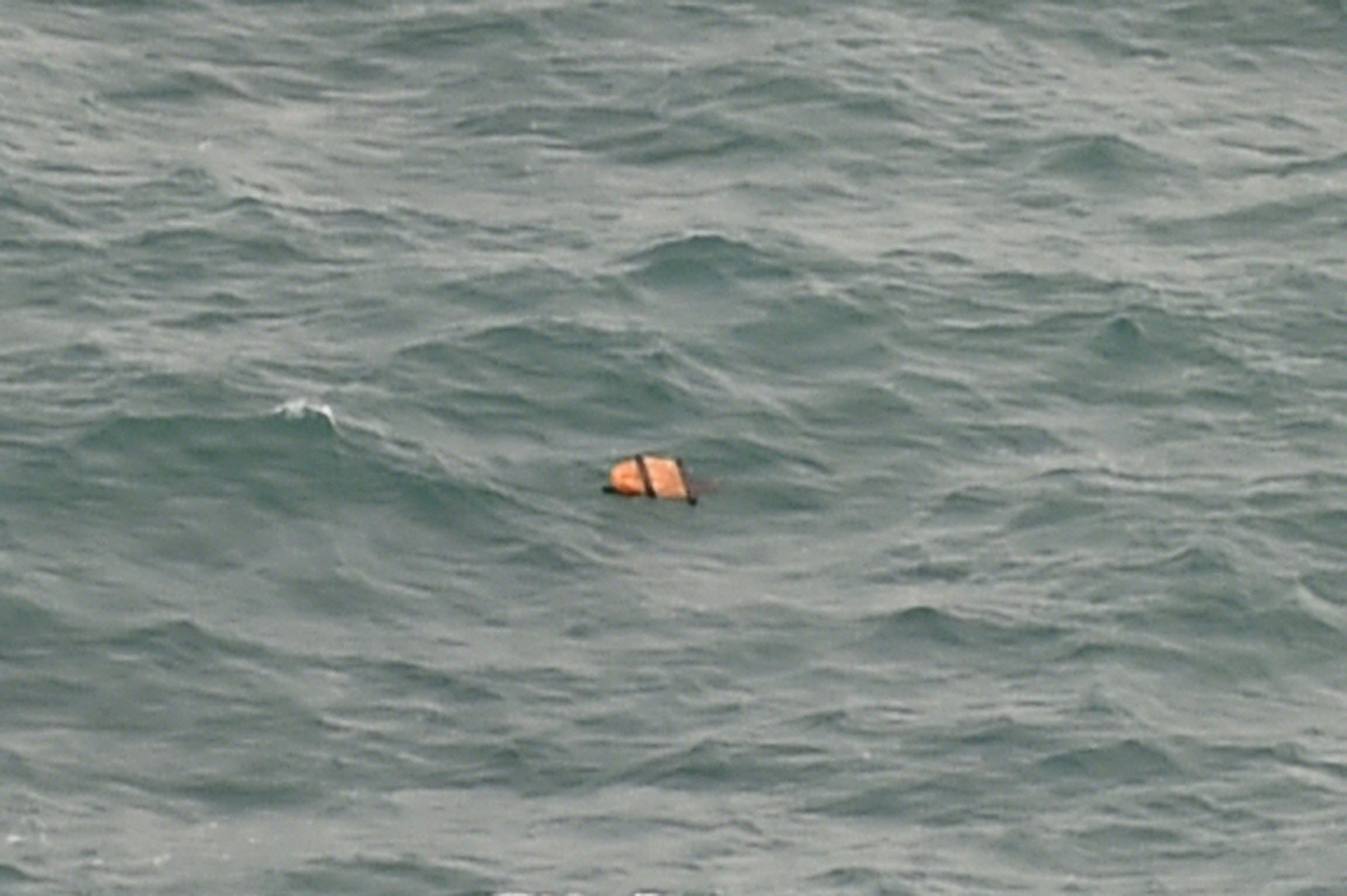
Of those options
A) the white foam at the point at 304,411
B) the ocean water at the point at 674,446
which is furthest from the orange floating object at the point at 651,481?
the white foam at the point at 304,411

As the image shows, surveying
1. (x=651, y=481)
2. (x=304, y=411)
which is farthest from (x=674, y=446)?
(x=304, y=411)

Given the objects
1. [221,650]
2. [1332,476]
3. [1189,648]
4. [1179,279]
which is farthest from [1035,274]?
[221,650]

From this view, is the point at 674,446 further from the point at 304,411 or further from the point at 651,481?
the point at 304,411

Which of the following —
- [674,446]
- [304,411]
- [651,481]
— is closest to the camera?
[651,481]

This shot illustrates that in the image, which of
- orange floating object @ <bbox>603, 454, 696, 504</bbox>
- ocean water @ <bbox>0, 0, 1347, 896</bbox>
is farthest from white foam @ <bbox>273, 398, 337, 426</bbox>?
orange floating object @ <bbox>603, 454, 696, 504</bbox>

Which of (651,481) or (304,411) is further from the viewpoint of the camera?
(304,411)

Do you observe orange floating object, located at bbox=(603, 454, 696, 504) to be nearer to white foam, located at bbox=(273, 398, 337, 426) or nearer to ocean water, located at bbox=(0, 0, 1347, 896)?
ocean water, located at bbox=(0, 0, 1347, 896)
